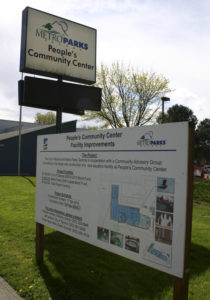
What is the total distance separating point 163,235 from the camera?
3051 mm

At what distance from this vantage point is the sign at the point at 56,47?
7672 mm

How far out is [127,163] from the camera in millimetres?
3510

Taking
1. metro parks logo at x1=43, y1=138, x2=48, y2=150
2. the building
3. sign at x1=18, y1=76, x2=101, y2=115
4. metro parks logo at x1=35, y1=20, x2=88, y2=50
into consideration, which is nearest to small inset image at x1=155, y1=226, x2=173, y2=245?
metro parks logo at x1=43, y1=138, x2=48, y2=150

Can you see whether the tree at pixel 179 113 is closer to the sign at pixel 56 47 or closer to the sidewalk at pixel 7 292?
the sign at pixel 56 47

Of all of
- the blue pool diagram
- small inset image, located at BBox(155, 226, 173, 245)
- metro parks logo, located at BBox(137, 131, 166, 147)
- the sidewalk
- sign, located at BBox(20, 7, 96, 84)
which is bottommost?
the sidewalk

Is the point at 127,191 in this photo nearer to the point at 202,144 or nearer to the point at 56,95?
the point at 56,95

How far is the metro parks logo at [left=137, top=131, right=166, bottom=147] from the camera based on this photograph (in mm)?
3109

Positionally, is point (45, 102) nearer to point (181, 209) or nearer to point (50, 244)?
point (50, 244)

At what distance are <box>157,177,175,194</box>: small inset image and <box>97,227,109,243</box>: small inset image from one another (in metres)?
1.08

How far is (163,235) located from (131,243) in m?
0.52

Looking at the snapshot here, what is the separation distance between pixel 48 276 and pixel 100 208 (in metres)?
1.54

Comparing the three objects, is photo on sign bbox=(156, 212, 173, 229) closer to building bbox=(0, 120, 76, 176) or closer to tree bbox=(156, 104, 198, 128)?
building bbox=(0, 120, 76, 176)

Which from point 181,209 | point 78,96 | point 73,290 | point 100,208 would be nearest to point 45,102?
point 78,96

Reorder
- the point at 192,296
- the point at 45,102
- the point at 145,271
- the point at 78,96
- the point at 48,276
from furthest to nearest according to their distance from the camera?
the point at 78,96
the point at 45,102
the point at 145,271
the point at 48,276
the point at 192,296
